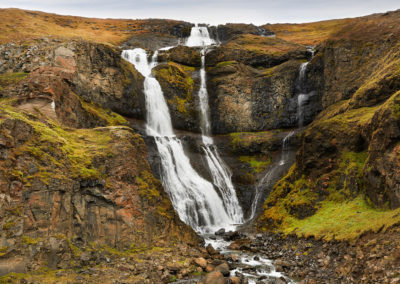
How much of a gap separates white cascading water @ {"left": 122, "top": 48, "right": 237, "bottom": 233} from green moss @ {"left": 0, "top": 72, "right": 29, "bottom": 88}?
14174mm

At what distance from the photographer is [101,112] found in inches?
1324

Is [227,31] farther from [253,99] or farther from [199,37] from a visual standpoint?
[253,99]

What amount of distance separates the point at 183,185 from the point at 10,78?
18.9 meters

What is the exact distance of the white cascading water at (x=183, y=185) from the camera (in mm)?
28375

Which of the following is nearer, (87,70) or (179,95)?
(87,70)

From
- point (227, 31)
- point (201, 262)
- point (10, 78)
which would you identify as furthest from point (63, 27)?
point (201, 262)

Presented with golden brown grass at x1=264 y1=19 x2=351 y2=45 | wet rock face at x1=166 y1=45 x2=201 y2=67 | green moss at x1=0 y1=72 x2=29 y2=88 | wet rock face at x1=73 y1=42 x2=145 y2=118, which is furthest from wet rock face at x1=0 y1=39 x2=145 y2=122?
golden brown grass at x1=264 y1=19 x2=351 y2=45

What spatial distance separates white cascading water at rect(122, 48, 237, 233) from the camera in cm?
2838

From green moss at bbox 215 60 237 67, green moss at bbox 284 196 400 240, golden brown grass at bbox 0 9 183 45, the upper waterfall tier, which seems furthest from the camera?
the upper waterfall tier

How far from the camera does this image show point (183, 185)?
30.8 metres

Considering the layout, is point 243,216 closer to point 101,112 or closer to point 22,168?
point 101,112

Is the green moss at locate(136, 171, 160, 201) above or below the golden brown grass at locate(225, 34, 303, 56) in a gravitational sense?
below

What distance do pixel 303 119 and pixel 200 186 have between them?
Answer: 18283 mm

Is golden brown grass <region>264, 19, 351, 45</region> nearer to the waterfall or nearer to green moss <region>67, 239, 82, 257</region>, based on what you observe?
the waterfall
